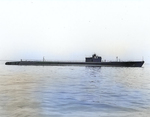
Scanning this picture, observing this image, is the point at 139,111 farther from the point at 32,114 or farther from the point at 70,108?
the point at 32,114

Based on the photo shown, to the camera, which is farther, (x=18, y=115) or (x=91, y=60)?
(x=91, y=60)

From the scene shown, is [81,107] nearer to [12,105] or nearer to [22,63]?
[12,105]

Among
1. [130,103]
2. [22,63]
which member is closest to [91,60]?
[22,63]

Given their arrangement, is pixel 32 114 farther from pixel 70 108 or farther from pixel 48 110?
pixel 70 108

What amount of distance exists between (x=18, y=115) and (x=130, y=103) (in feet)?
24.4

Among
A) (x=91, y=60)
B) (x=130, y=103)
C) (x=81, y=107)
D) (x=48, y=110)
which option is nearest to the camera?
(x=48, y=110)

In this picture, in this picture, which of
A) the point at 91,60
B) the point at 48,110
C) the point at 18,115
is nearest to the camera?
the point at 18,115

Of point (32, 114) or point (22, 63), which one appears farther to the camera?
point (22, 63)

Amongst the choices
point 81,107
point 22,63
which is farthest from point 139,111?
point 22,63

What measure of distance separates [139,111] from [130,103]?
247 centimetres

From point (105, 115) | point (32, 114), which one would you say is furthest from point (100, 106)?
point (32, 114)

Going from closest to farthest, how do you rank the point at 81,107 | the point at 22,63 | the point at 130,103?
the point at 81,107
the point at 130,103
the point at 22,63

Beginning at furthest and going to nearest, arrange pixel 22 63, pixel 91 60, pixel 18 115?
pixel 22 63 → pixel 91 60 → pixel 18 115

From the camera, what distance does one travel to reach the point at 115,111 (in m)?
13.3
